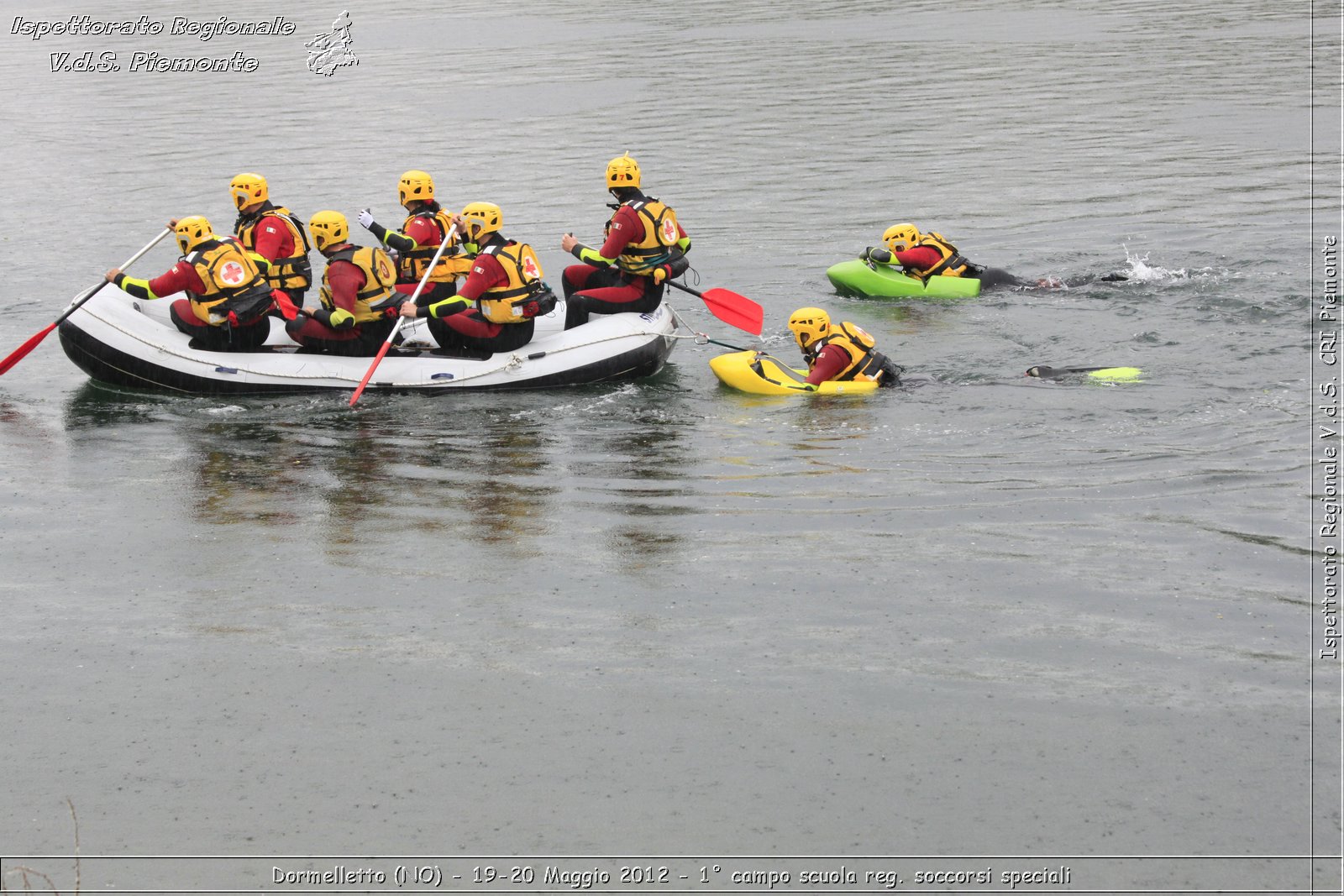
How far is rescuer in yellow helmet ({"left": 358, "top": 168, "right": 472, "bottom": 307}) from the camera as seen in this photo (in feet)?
44.2

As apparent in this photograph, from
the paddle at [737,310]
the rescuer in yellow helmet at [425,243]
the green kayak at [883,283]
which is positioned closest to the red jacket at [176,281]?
the rescuer in yellow helmet at [425,243]

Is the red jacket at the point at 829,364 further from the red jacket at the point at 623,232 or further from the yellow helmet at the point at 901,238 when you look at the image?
the yellow helmet at the point at 901,238

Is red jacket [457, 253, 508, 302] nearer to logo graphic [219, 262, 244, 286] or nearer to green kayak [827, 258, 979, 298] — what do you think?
logo graphic [219, 262, 244, 286]

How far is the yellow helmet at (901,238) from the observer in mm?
16156

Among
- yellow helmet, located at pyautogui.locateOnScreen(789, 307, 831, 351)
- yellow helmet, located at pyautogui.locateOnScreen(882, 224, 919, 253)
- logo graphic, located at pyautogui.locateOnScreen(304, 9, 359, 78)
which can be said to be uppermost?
yellow helmet, located at pyautogui.locateOnScreen(789, 307, 831, 351)

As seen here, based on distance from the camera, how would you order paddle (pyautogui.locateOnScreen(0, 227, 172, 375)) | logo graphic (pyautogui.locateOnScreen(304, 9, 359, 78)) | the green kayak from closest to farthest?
paddle (pyautogui.locateOnScreen(0, 227, 172, 375)) < the green kayak < logo graphic (pyautogui.locateOnScreen(304, 9, 359, 78))

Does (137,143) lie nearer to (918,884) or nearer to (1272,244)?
(1272,244)

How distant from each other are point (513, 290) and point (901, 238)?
5371 mm

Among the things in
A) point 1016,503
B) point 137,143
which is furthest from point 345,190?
point 1016,503

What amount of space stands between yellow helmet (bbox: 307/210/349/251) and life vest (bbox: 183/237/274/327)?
676mm

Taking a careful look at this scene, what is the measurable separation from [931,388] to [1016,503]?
3012mm

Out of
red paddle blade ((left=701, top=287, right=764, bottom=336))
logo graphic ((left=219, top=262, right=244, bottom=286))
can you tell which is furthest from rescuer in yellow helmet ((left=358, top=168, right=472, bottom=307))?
red paddle blade ((left=701, top=287, right=764, bottom=336))

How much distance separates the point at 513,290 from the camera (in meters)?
12.6

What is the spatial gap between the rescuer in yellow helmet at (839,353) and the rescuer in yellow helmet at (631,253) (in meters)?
1.56
